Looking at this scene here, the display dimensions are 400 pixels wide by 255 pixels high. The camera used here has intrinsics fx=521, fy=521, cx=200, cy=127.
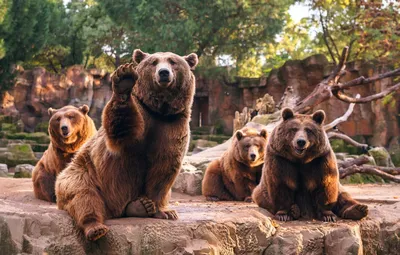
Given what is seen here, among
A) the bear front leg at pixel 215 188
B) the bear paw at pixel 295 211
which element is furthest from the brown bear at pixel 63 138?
the bear paw at pixel 295 211

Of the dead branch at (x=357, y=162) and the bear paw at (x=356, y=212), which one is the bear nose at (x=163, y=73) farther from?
the dead branch at (x=357, y=162)

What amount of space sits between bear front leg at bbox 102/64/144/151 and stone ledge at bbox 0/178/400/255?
747mm

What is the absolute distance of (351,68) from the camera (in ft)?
76.7

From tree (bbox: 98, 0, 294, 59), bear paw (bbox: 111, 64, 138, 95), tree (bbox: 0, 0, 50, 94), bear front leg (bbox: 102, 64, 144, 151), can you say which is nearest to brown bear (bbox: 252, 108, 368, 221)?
bear front leg (bbox: 102, 64, 144, 151)

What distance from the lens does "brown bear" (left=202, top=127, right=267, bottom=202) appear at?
8.53m

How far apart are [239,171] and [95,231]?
4.93 metres

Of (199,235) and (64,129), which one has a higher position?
(64,129)

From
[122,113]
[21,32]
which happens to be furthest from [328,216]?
[21,32]

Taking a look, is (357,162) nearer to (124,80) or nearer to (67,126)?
(67,126)

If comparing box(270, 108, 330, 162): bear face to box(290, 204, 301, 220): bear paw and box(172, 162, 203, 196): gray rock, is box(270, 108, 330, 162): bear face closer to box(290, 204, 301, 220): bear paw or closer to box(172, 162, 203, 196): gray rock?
box(290, 204, 301, 220): bear paw

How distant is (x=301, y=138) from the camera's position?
5387 millimetres

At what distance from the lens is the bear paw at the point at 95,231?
399 centimetres

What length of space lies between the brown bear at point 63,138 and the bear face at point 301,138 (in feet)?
10.3

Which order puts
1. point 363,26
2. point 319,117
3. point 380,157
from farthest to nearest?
point 363,26 → point 380,157 → point 319,117
